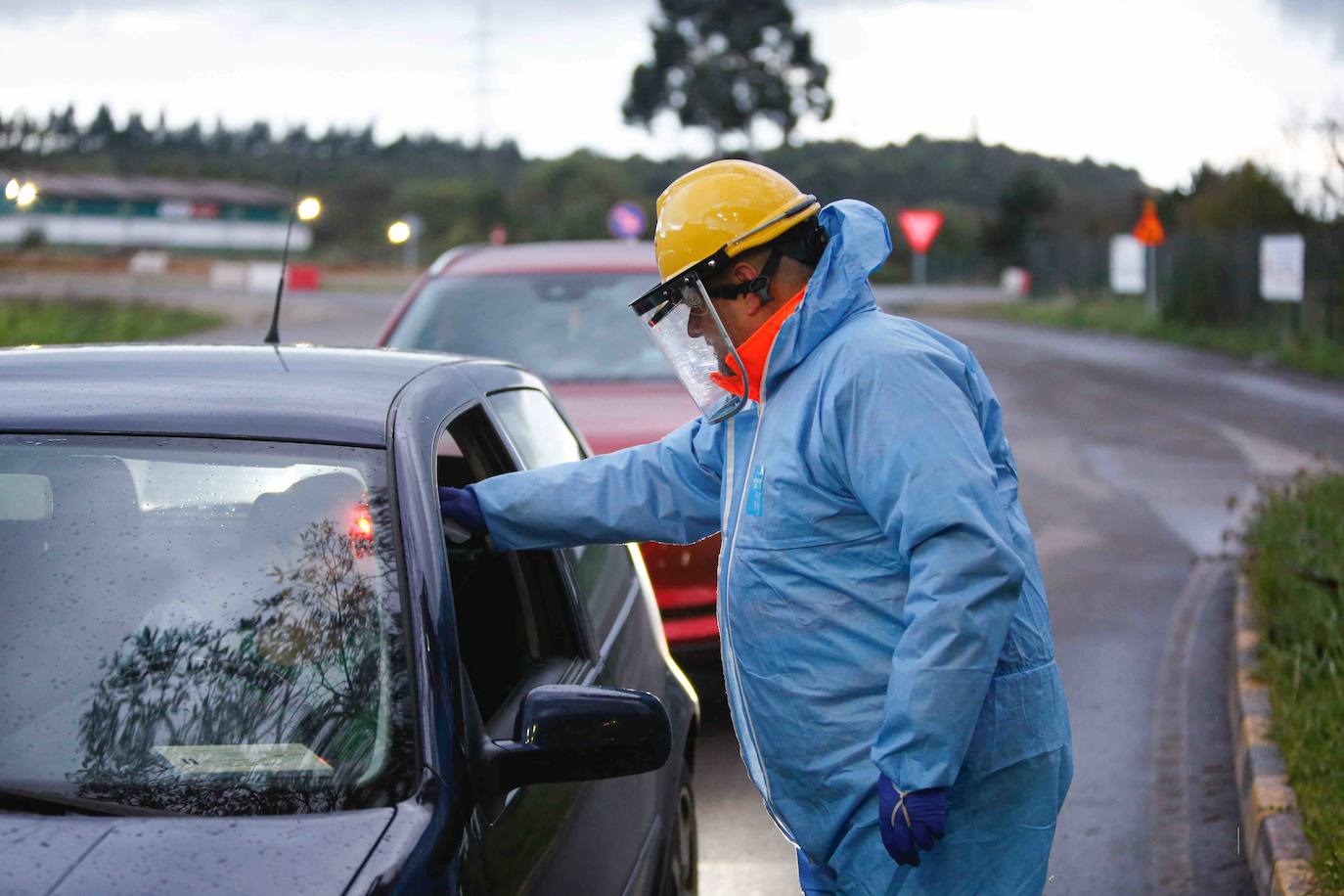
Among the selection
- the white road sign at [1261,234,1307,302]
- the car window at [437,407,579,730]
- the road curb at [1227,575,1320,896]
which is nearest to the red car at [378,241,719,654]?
the road curb at [1227,575,1320,896]

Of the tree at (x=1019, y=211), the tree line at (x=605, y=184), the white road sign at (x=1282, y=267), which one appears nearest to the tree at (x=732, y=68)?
the tree line at (x=605, y=184)

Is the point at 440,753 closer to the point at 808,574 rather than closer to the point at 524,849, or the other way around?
the point at 524,849

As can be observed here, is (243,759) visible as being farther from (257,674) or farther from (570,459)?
(570,459)

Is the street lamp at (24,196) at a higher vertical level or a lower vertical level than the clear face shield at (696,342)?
higher

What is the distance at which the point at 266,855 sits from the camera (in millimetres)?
2131

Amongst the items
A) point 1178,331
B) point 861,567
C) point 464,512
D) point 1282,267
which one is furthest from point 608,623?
point 1178,331

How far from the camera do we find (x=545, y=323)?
304 inches

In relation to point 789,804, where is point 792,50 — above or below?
above

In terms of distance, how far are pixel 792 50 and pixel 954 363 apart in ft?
277

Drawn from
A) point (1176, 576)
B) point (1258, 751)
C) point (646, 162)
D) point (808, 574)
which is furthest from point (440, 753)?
point (646, 162)

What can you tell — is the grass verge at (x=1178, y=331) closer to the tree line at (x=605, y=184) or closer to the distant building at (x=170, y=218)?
the tree line at (x=605, y=184)

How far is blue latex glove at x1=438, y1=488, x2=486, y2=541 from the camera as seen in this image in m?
3.14

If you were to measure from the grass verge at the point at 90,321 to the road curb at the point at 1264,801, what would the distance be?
18714mm

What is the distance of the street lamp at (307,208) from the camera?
4395mm
